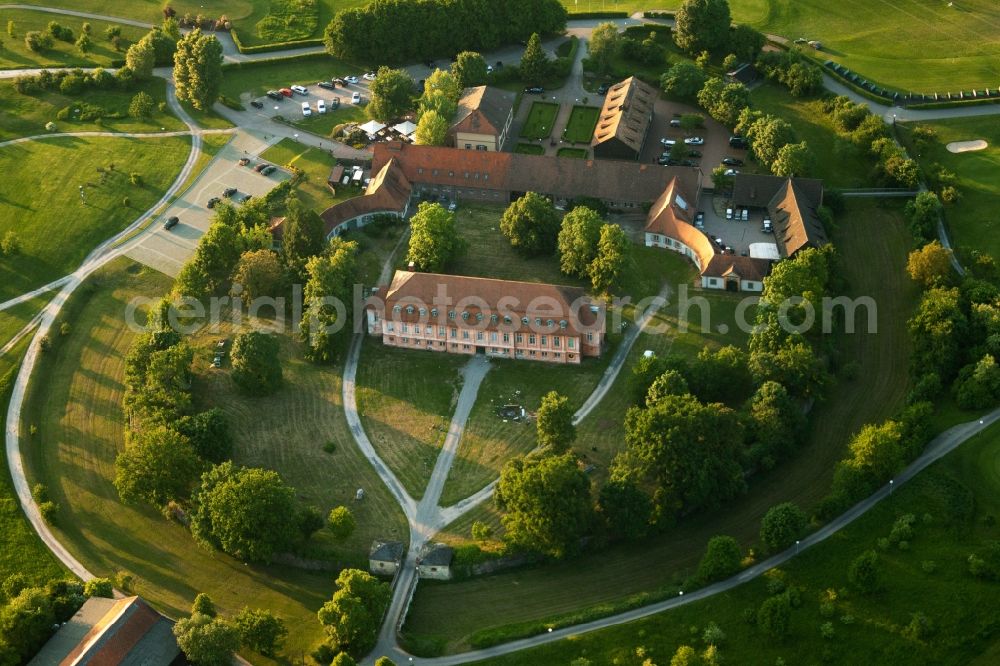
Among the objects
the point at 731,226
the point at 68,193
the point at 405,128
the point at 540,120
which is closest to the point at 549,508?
the point at 731,226

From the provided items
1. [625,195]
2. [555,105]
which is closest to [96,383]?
[625,195]

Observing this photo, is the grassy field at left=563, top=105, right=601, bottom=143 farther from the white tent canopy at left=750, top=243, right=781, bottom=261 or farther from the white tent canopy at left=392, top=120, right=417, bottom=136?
the white tent canopy at left=750, top=243, right=781, bottom=261

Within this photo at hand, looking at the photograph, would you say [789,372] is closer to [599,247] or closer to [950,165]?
[599,247]

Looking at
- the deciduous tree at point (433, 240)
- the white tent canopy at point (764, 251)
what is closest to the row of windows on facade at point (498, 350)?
the deciduous tree at point (433, 240)

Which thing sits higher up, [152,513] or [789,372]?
[789,372]

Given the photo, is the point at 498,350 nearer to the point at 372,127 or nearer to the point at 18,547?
the point at 372,127
